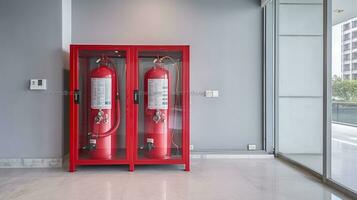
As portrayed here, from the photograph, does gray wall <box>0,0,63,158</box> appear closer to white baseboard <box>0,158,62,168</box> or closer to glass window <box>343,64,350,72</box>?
white baseboard <box>0,158,62,168</box>

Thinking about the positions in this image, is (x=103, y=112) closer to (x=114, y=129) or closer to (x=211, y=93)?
(x=114, y=129)

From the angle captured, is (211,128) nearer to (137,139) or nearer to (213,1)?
(137,139)

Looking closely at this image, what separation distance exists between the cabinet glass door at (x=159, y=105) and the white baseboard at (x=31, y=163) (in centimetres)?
122

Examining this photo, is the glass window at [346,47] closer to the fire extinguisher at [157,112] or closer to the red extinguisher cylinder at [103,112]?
the fire extinguisher at [157,112]

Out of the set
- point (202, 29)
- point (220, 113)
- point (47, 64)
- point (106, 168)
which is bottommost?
point (106, 168)

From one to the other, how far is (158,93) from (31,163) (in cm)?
208

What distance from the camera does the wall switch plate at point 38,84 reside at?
13.9 feet

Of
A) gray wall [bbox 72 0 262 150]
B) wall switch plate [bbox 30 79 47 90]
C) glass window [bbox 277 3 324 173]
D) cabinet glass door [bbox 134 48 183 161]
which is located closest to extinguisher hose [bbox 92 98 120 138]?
cabinet glass door [bbox 134 48 183 161]

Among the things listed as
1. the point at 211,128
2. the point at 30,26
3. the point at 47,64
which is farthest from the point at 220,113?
the point at 30,26

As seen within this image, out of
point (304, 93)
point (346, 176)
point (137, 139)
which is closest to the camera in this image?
point (346, 176)

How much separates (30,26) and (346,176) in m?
4.55

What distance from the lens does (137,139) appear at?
4.16 meters

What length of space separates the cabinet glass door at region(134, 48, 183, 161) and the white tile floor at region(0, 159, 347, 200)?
30 centimetres

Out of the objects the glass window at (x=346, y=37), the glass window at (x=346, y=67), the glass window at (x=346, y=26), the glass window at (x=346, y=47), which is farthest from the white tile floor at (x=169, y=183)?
the glass window at (x=346, y=26)
